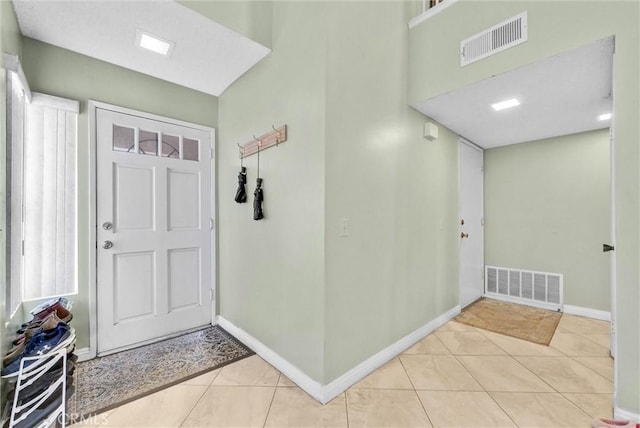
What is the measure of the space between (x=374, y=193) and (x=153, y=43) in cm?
193

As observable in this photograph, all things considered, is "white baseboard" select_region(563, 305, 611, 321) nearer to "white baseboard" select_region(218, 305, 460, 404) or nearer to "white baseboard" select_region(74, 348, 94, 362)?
"white baseboard" select_region(218, 305, 460, 404)

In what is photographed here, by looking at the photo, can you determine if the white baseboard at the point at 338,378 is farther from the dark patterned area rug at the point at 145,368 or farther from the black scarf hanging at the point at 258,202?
the black scarf hanging at the point at 258,202

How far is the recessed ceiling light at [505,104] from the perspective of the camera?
236 centimetres

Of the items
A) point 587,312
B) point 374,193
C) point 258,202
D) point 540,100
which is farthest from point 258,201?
point 587,312

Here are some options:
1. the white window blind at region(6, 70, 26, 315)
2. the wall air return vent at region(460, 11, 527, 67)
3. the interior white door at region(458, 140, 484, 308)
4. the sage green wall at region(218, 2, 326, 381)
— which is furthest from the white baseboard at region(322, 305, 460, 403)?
the wall air return vent at region(460, 11, 527, 67)

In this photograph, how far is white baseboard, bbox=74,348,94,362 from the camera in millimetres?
2159

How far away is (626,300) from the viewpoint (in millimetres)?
1525

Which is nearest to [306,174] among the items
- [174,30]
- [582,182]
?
[174,30]

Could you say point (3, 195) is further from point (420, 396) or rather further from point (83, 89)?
point (420, 396)

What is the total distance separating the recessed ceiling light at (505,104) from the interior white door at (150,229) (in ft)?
8.81

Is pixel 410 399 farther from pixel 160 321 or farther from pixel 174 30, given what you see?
pixel 174 30

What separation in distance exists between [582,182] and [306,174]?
3.30 metres

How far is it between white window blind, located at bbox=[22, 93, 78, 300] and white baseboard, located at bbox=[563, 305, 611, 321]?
4.90 metres

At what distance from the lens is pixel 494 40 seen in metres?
1.94
